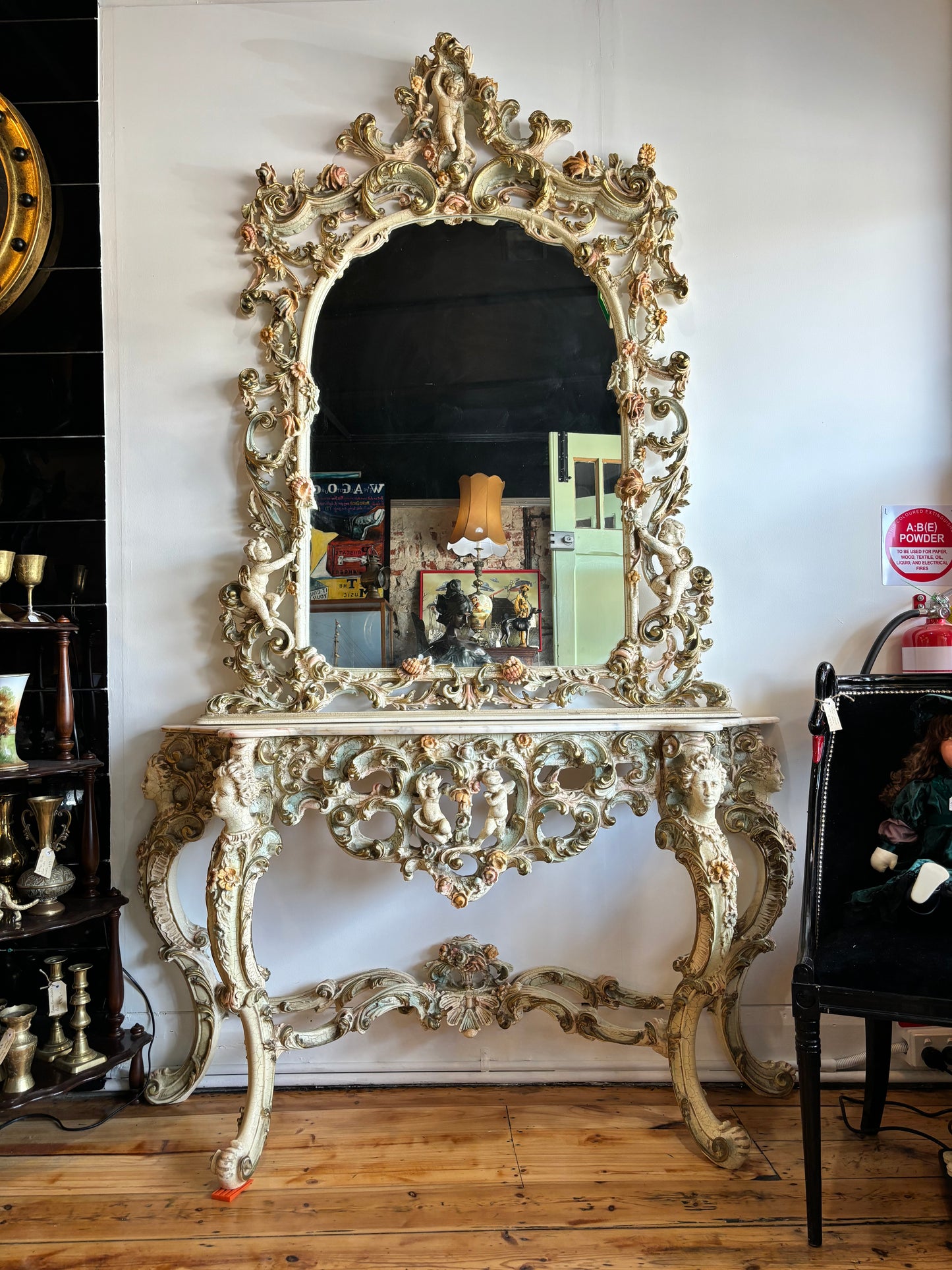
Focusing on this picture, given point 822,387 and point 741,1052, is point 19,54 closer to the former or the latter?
point 822,387

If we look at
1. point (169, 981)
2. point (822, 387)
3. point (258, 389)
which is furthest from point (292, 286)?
point (169, 981)

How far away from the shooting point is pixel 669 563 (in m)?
2.27

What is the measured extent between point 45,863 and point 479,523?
1442 mm

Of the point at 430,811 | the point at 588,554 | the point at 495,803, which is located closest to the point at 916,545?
the point at 588,554

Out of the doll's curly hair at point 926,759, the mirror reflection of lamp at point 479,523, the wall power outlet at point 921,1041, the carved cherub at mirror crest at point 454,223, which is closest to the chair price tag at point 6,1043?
the carved cherub at mirror crest at point 454,223

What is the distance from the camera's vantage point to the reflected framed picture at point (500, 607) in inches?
88.4

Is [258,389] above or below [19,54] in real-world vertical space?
below

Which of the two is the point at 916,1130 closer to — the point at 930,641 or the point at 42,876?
the point at 930,641

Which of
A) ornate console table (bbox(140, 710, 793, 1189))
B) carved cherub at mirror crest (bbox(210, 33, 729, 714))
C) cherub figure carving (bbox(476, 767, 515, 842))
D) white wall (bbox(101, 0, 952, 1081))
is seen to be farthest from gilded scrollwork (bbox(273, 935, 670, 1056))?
carved cherub at mirror crest (bbox(210, 33, 729, 714))

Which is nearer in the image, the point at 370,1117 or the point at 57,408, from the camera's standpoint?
the point at 370,1117

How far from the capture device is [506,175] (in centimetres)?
233

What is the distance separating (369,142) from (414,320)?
0.50 meters

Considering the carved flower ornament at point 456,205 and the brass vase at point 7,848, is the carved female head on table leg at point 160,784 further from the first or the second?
the carved flower ornament at point 456,205

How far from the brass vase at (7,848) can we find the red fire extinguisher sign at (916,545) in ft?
8.20
